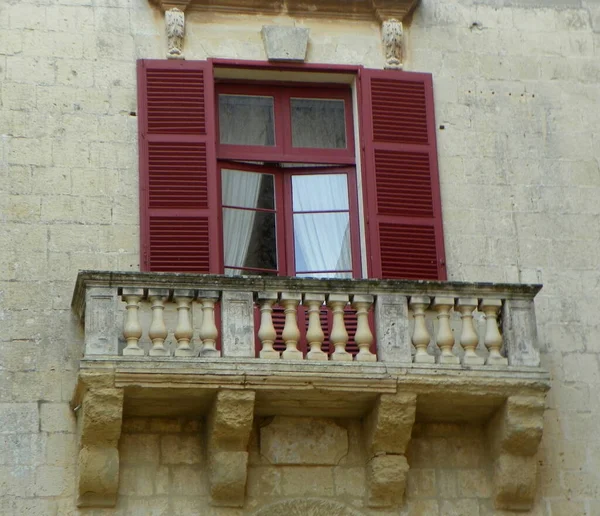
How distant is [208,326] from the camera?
11750 millimetres

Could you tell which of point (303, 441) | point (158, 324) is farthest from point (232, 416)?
point (158, 324)

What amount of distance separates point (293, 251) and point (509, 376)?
2.14 metres

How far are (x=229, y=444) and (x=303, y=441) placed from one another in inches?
24.9

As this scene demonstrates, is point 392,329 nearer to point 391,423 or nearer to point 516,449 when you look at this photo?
point 391,423

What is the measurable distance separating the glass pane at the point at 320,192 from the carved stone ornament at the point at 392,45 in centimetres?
106

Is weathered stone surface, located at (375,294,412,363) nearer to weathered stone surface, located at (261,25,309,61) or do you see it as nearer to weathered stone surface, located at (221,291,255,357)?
weathered stone surface, located at (221,291,255,357)

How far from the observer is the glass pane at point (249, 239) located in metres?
13.0

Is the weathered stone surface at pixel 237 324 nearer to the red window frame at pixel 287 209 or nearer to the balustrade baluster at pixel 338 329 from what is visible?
the balustrade baluster at pixel 338 329

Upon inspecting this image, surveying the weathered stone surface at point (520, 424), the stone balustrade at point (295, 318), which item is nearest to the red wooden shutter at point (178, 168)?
the stone balustrade at point (295, 318)

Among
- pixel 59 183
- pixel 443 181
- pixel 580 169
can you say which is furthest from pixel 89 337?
pixel 580 169

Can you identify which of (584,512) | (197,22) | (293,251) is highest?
(197,22)

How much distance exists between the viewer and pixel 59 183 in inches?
501

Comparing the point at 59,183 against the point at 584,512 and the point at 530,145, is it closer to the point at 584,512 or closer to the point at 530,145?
the point at 530,145

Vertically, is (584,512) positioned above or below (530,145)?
below
